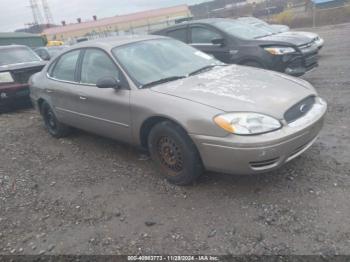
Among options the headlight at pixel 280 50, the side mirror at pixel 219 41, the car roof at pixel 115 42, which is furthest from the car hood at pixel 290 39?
the car roof at pixel 115 42

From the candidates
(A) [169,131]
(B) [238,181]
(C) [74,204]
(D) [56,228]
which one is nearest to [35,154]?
(C) [74,204]

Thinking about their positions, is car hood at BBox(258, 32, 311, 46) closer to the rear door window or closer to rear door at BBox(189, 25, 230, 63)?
rear door at BBox(189, 25, 230, 63)

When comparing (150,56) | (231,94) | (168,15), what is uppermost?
(150,56)

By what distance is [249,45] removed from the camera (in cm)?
705

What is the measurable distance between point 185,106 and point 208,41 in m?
4.63

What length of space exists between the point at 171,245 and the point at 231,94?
161 cm

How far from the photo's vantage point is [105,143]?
538 cm

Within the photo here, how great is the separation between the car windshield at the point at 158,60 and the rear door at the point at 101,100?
0.56ft

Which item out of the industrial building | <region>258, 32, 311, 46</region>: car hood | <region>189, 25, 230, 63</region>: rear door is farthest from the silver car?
the industrial building

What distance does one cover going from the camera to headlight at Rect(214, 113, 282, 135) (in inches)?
123

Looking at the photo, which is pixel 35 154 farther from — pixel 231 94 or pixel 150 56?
pixel 231 94

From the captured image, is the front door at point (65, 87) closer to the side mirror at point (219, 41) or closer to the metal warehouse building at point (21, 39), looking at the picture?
the side mirror at point (219, 41)

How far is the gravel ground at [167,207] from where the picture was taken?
2.86m

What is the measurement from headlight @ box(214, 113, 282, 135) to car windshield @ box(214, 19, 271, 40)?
458 centimetres
